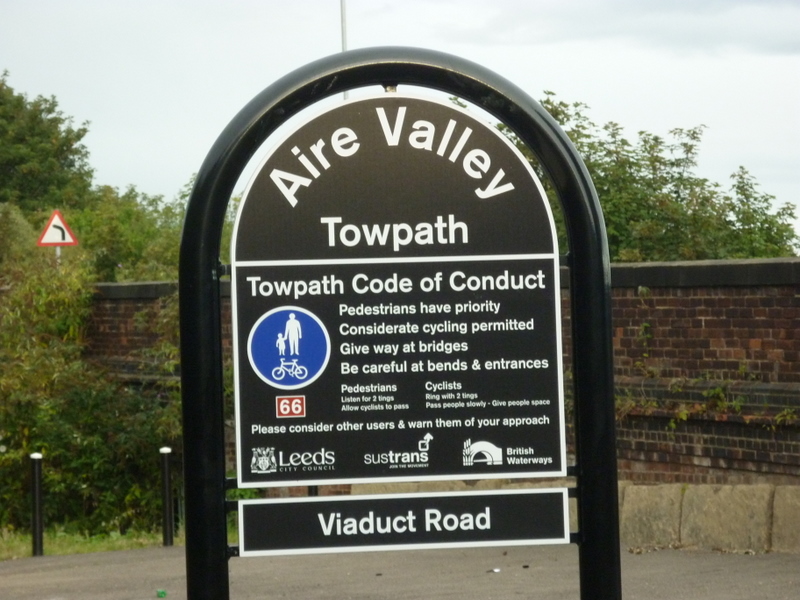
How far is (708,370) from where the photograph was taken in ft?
28.0

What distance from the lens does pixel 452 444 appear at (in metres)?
3.87

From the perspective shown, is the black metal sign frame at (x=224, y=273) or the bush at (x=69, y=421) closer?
the black metal sign frame at (x=224, y=273)

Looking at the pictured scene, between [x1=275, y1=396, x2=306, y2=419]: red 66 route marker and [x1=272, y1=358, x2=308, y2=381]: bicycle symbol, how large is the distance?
71 millimetres

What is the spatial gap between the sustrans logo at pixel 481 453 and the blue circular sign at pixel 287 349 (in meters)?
0.57

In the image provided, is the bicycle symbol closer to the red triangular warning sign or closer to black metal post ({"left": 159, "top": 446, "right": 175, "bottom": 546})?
black metal post ({"left": 159, "top": 446, "right": 175, "bottom": 546})

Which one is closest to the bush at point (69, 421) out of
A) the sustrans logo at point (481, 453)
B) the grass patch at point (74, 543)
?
the grass patch at point (74, 543)

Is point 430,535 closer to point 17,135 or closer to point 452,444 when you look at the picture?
point 452,444

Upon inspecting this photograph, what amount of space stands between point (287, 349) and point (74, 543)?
25.5 ft

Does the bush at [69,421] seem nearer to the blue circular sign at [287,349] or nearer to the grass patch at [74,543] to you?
the grass patch at [74,543]

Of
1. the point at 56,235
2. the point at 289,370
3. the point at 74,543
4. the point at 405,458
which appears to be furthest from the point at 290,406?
the point at 56,235

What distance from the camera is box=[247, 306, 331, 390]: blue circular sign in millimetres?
3879

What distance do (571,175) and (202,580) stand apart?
6.16 ft

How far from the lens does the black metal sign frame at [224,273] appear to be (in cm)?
387

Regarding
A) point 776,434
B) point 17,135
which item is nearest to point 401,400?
point 776,434
